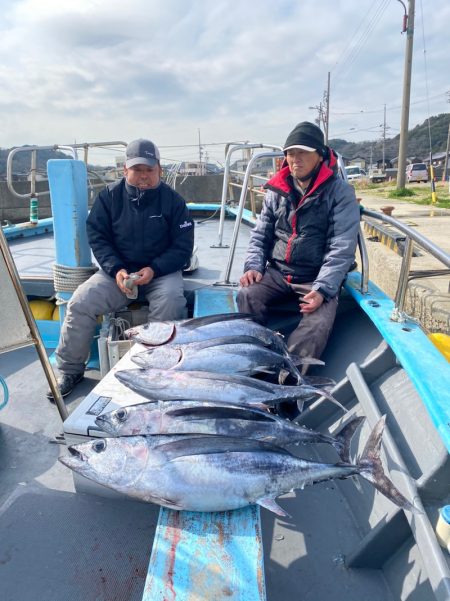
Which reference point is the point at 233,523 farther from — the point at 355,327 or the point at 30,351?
the point at 30,351

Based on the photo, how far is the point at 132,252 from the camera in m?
3.69

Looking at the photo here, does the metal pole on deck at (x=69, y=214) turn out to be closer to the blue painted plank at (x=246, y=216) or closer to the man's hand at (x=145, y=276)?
the man's hand at (x=145, y=276)

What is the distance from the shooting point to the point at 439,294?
7.01 meters

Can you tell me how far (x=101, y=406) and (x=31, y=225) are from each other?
19.7 feet

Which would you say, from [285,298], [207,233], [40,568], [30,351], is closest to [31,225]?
[207,233]

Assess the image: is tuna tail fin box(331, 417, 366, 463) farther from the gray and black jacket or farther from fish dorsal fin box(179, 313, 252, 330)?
the gray and black jacket

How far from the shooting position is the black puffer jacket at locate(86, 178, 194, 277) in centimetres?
358

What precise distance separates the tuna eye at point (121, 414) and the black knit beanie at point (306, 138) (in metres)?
2.40

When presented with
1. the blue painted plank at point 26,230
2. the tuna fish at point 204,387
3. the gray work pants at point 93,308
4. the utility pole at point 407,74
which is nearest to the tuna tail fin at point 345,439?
the tuna fish at point 204,387

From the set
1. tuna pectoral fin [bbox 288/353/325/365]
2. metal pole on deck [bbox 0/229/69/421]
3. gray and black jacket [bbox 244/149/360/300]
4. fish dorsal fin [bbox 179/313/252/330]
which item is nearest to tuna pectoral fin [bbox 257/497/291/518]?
tuna pectoral fin [bbox 288/353/325/365]

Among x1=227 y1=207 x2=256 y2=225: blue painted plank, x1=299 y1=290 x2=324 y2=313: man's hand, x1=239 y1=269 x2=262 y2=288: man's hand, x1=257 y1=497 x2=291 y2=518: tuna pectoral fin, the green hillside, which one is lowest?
x1=257 y1=497 x2=291 y2=518: tuna pectoral fin

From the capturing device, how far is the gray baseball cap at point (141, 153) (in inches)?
136

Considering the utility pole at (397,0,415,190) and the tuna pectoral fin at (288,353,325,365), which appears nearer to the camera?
the tuna pectoral fin at (288,353,325,365)

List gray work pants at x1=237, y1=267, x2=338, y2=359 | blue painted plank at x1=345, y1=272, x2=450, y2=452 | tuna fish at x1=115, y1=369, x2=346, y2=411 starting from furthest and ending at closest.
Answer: gray work pants at x1=237, y1=267, x2=338, y2=359
tuna fish at x1=115, y1=369, x2=346, y2=411
blue painted plank at x1=345, y1=272, x2=450, y2=452
